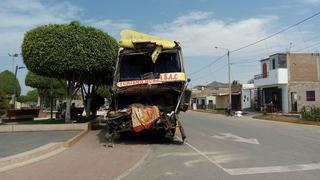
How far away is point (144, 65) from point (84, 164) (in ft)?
22.4

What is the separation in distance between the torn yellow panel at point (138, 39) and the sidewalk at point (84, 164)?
3790 mm

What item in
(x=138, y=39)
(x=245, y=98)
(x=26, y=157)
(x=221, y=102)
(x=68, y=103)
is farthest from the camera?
(x=221, y=102)

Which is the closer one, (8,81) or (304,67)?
(304,67)

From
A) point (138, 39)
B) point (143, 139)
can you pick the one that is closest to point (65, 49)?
point (138, 39)

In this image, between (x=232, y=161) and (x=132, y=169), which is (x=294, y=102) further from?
(x=132, y=169)

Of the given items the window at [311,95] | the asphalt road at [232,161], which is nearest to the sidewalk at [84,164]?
the asphalt road at [232,161]

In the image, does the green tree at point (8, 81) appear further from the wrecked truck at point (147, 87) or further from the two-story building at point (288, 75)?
the wrecked truck at point (147, 87)

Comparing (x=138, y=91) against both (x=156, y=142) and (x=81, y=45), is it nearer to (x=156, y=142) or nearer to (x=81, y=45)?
(x=156, y=142)

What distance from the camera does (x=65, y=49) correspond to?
2303 cm

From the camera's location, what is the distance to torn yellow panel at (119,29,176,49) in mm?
17875

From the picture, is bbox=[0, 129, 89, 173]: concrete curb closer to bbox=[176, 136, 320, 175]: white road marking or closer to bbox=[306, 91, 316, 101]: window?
bbox=[176, 136, 320, 175]: white road marking

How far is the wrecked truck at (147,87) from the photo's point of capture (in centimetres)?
1722

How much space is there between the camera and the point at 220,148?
16.0 m

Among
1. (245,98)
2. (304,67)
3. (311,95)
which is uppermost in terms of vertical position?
(304,67)
